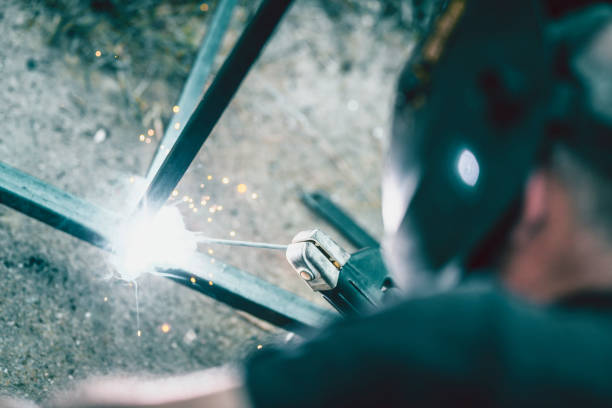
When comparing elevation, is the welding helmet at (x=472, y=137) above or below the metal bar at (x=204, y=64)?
above

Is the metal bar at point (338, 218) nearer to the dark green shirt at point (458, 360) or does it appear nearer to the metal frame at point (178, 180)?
the metal frame at point (178, 180)

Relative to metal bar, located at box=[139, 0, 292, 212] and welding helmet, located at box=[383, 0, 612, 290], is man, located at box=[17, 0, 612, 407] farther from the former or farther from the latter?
metal bar, located at box=[139, 0, 292, 212]

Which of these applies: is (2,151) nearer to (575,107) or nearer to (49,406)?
(49,406)

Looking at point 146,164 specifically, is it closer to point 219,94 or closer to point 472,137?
point 219,94

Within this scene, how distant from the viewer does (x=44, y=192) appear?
118 cm

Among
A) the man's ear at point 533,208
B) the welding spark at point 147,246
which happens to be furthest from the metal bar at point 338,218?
the man's ear at point 533,208

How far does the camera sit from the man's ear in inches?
24.1

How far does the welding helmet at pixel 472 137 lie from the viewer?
2.10 feet

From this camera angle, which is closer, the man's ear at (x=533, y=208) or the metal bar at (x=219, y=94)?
the man's ear at (x=533, y=208)

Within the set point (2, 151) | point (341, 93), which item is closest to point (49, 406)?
point (2, 151)

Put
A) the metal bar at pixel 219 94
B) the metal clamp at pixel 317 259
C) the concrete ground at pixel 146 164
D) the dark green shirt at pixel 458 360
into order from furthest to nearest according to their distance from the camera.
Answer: the concrete ground at pixel 146 164
the metal clamp at pixel 317 259
the metal bar at pixel 219 94
the dark green shirt at pixel 458 360

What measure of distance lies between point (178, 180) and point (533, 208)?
0.88 metres

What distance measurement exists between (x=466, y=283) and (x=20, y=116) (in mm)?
1889

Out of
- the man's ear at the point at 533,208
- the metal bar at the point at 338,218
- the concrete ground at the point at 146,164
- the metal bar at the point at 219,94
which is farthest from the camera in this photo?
the metal bar at the point at 338,218
